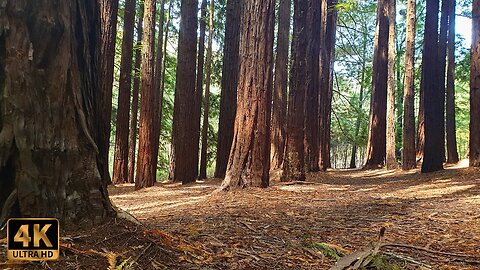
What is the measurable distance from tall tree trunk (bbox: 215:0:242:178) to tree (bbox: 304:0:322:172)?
7.27 feet

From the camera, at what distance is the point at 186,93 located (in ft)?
39.2

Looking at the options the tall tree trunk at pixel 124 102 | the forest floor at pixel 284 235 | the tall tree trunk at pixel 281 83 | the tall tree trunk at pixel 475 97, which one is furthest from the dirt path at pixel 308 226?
the tall tree trunk at pixel 124 102

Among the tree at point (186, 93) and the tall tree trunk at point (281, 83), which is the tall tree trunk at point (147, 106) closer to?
the tree at point (186, 93)

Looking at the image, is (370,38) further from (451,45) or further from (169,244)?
(169,244)

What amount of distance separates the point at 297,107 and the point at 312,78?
9.57 ft

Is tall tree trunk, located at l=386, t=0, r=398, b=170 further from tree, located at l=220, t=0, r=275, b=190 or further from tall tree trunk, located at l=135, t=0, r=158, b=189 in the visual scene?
tree, located at l=220, t=0, r=275, b=190

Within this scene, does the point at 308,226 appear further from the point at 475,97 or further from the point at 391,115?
the point at 391,115

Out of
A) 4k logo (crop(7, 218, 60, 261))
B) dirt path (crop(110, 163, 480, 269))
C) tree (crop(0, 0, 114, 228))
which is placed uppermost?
tree (crop(0, 0, 114, 228))

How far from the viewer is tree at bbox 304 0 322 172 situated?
10.9 metres

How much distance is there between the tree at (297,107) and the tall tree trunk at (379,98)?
934 centimetres

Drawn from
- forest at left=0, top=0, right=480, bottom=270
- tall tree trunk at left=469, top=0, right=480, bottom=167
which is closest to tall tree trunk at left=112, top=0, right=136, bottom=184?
forest at left=0, top=0, right=480, bottom=270

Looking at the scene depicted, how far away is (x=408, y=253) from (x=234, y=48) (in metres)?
10.2

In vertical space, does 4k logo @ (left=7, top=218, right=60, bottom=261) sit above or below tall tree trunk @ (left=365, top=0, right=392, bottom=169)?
below

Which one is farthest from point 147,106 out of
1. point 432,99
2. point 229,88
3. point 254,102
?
point 432,99
